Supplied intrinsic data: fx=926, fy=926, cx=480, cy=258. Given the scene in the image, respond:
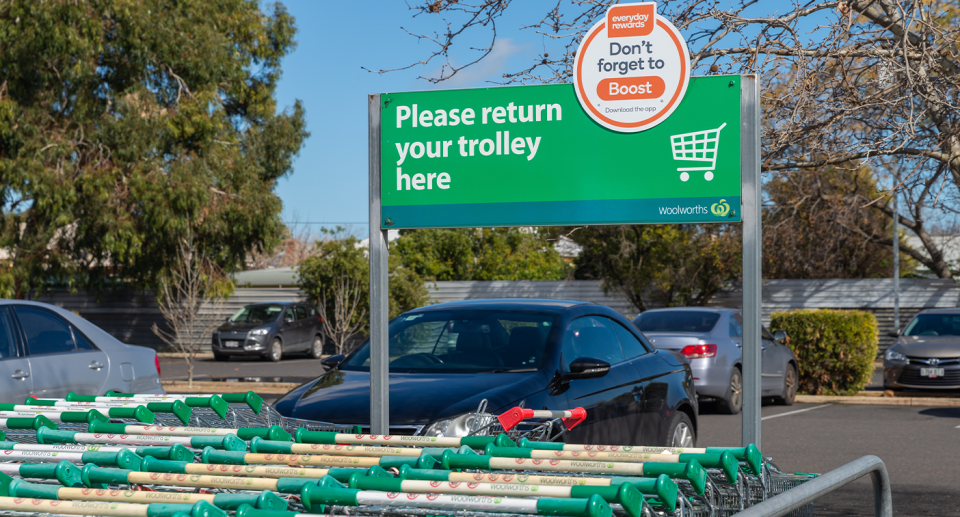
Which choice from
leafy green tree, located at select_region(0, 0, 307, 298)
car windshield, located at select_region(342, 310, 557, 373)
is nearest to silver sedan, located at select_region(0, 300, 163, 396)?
car windshield, located at select_region(342, 310, 557, 373)

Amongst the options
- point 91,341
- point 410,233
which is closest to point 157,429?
point 91,341

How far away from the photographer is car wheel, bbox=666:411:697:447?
716 centimetres

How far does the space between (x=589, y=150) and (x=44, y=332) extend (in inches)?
223

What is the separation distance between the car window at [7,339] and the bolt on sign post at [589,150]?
4.43 meters

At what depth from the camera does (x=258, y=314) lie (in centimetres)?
2561

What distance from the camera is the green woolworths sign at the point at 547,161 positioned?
3838 mm

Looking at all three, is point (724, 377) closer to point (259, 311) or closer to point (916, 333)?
point (916, 333)

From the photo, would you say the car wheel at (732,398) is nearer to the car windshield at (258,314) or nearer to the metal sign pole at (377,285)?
the metal sign pole at (377,285)

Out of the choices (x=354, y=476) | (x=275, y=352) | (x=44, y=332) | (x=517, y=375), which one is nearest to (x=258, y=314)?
(x=275, y=352)

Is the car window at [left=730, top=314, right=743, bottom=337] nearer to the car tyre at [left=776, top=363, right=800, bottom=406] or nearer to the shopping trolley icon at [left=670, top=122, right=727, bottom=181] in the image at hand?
the car tyre at [left=776, top=363, right=800, bottom=406]

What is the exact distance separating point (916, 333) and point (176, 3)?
62.4ft

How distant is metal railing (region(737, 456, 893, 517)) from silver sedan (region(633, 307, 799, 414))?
31.5ft

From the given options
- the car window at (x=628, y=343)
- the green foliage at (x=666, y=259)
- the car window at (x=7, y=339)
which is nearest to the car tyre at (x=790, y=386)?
the car window at (x=628, y=343)

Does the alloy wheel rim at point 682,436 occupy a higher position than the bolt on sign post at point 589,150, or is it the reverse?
the bolt on sign post at point 589,150
